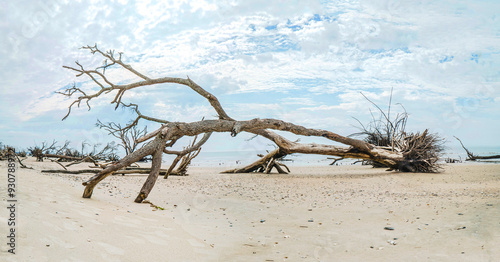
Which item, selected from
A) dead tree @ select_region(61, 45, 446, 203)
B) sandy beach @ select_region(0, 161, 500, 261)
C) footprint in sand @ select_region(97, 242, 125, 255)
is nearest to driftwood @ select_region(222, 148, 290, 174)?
dead tree @ select_region(61, 45, 446, 203)

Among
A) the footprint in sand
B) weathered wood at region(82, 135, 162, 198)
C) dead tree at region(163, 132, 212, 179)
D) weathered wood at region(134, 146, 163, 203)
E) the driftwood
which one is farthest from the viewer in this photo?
the driftwood

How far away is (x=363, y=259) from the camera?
327 cm

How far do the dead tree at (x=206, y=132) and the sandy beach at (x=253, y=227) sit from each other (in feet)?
2.14

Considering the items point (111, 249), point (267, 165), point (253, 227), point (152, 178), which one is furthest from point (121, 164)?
point (267, 165)

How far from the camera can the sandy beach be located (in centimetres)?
300

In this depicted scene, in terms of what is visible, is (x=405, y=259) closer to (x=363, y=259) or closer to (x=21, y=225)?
(x=363, y=259)

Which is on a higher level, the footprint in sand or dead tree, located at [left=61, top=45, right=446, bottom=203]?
dead tree, located at [left=61, top=45, right=446, bottom=203]

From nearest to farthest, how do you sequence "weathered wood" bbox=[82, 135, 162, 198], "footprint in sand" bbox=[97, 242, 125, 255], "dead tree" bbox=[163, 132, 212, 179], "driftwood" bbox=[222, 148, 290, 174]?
"footprint in sand" bbox=[97, 242, 125, 255]
"weathered wood" bbox=[82, 135, 162, 198]
"dead tree" bbox=[163, 132, 212, 179]
"driftwood" bbox=[222, 148, 290, 174]

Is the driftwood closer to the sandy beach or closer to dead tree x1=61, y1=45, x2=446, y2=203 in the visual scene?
dead tree x1=61, y1=45, x2=446, y2=203

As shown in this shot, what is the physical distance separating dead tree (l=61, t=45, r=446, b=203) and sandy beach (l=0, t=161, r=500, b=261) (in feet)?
2.14

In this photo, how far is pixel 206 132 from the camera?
7.75 metres

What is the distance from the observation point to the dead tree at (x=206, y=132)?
5883 millimetres

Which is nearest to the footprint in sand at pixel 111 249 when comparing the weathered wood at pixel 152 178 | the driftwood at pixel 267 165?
the weathered wood at pixel 152 178

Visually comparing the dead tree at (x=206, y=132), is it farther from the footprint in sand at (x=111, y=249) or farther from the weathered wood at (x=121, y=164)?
the footprint in sand at (x=111, y=249)
